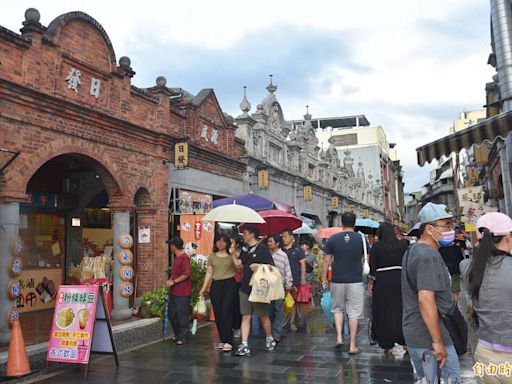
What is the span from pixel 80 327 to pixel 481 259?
16.8 feet

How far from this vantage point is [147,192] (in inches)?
447

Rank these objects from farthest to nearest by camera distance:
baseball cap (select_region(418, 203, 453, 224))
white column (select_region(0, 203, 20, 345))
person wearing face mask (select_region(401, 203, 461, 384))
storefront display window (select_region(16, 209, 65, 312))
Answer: storefront display window (select_region(16, 209, 65, 312)) < white column (select_region(0, 203, 20, 345)) < baseball cap (select_region(418, 203, 453, 224)) < person wearing face mask (select_region(401, 203, 461, 384))

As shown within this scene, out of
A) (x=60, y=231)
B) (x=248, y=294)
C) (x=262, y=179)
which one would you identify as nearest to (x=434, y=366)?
(x=248, y=294)

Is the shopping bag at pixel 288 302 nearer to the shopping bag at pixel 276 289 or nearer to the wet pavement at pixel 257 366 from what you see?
the wet pavement at pixel 257 366

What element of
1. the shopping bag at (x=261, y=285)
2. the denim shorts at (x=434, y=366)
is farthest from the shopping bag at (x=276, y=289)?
the denim shorts at (x=434, y=366)

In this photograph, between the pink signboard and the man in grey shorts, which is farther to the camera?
the man in grey shorts

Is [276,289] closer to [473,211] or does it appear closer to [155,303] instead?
[155,303]

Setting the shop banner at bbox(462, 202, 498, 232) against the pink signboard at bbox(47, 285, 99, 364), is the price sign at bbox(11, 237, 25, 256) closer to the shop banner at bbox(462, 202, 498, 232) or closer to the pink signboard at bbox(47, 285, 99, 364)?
the pink signboard at bbox(47, 285, 99, 364)

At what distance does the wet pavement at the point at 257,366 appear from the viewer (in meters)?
5.63

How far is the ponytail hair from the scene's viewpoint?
2930 mm

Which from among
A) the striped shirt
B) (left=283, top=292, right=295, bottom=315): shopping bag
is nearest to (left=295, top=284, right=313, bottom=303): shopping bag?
(left=283, top=292, right=295, bottom=315): shopping bag

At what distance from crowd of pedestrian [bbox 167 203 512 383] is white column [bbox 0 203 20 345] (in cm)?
263

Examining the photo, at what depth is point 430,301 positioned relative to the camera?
3.12 meters

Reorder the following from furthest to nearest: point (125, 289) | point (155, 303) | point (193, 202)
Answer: point (193, 202) < point (125, 289) < point (155, 303)
